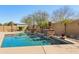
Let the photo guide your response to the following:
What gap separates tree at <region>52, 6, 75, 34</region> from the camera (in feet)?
29.3

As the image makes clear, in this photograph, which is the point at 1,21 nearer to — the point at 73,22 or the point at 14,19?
the point at 14,19

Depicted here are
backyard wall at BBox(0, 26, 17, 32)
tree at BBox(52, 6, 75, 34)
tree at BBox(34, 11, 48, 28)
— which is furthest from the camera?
tree at BBox(34, 11, 48, 28)

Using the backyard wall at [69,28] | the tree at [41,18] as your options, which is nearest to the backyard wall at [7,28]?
the tree at [41,18]

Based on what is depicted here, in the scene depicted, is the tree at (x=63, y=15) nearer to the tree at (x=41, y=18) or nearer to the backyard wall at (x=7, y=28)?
the tree at (x=41, y=18)

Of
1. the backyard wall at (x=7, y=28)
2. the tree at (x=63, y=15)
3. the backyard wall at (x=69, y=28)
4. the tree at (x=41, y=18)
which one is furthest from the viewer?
the backyard wall at (x=69, y=28)

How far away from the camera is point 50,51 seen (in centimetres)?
608

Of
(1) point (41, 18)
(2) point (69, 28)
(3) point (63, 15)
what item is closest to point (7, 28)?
(1) point (41, 18)

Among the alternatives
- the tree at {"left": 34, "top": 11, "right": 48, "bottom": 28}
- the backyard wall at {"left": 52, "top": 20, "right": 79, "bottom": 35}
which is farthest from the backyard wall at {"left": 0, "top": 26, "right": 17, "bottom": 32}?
the backyard wall at {"left": 52, "top": 20, "right": 79, "bottom": 35}

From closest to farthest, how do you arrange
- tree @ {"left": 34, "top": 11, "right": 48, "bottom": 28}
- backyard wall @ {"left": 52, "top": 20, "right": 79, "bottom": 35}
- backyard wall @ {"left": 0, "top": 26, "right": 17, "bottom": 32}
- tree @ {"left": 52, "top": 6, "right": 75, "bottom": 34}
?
tree @ {"left": 52, "top": 6, "right": 75, "bottom": 34}, backyard wall @ {"left": 0, "top": 26, "right": 17, "bottom": 32}, tree @ {"left": 34, "top": 11, "right": 48, "bottom": 28}, backyard wall @ {"left": 52, "top": 20, "right": 79, "bottom": 35}

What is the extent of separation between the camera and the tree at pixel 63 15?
29.3 ft

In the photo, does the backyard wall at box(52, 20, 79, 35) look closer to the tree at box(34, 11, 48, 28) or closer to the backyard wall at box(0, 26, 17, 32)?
the tree at box(34, 11, 48, 28)

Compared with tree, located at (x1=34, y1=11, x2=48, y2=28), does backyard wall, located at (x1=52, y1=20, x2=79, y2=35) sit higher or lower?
lower

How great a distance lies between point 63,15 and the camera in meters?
9.34

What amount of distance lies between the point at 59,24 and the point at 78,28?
1.09m
